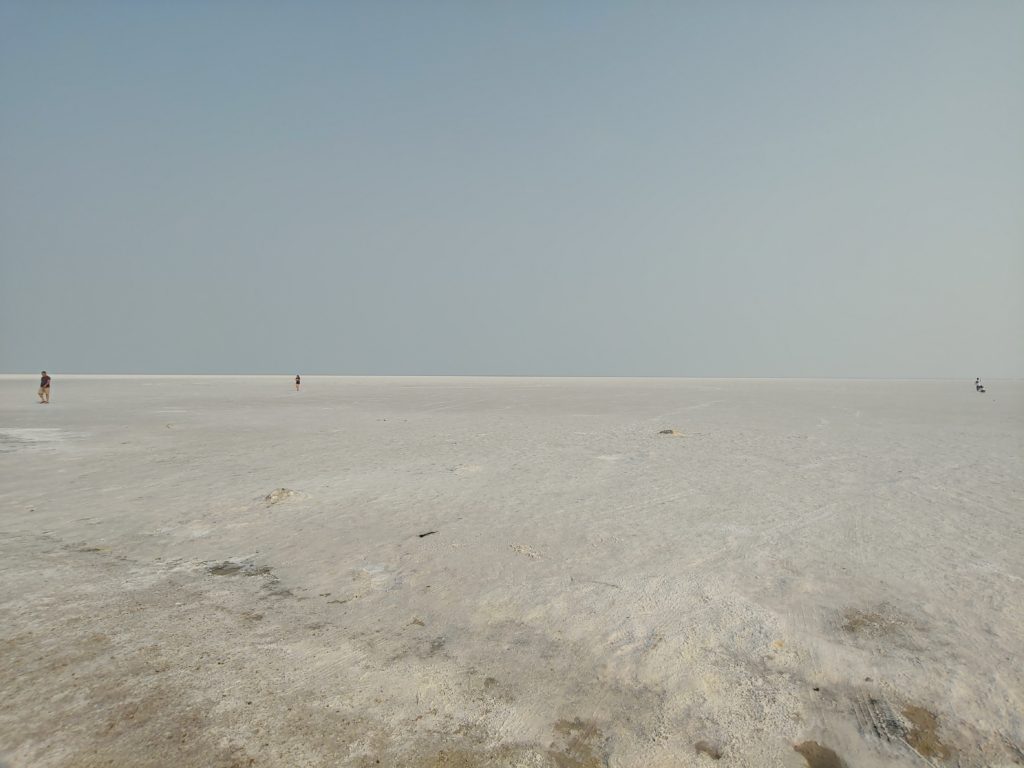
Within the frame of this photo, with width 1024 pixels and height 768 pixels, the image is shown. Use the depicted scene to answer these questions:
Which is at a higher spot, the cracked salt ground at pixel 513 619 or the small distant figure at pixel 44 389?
the small distant figure at pixel 44 389

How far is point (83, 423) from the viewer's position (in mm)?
17719

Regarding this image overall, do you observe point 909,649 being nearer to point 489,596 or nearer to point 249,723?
point 489,596

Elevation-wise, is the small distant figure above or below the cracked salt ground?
above

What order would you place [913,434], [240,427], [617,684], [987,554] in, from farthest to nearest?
[240,427] → [913,434] → [987,554] → [617,684]

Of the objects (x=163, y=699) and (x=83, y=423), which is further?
(x=83, y=423)

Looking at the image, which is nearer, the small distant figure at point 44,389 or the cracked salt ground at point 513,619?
the cracked salt ground at point 513,619

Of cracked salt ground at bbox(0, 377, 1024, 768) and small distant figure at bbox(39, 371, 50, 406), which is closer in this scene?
cracked salt ground at bbox(0, 377, 1024, 768)

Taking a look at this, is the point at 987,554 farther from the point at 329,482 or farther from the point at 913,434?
the point at 913,434

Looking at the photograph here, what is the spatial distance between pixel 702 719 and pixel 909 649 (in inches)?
71.1

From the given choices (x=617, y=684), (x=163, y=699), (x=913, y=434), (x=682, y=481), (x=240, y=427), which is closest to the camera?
(x=163, y=699)

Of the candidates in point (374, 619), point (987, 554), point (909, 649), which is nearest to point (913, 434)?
point (987, 554)

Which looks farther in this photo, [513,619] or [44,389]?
[44,389]

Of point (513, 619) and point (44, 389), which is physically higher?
point (44, 389)

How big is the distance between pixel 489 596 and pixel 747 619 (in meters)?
2.06
